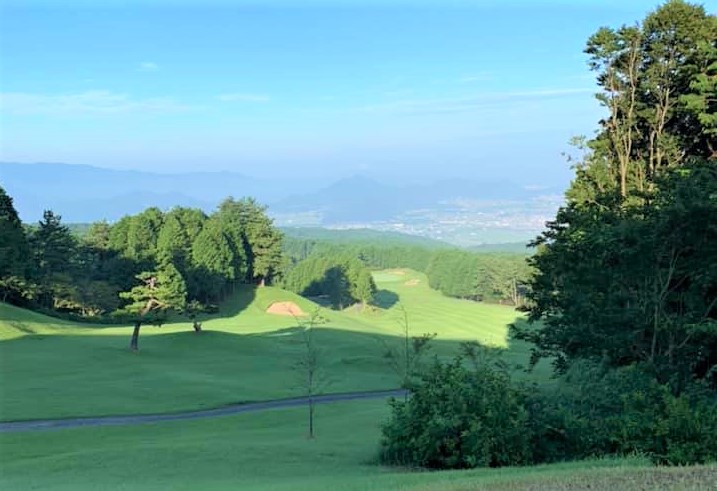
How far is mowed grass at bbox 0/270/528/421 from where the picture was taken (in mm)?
36906

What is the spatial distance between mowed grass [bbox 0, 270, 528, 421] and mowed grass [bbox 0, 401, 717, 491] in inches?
256

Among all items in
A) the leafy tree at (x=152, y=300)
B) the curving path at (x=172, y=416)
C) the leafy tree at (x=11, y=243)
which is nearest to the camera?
the curving path at (x=172, y=416)

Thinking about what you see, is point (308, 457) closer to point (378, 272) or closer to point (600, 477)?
point (600, 477)

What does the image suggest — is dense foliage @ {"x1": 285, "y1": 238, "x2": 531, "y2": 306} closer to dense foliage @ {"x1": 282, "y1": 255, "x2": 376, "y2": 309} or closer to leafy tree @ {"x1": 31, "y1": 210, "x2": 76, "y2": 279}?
dense foliage @ {"x1": 282, "y1": 255, "x2": 376, "y2": 309}

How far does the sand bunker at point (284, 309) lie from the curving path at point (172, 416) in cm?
5554

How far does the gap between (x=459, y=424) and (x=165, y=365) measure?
3891 centimetres

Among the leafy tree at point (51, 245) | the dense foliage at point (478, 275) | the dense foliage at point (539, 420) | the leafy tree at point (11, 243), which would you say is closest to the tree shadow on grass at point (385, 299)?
the dense foliage at point (478, 275)

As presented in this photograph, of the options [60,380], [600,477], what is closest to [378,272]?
[60,380]

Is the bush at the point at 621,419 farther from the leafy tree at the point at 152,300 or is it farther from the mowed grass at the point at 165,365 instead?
the leafy tree at the point at 152,300

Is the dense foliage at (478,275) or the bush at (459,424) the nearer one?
the bush at (459,424)

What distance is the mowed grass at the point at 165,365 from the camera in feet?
121

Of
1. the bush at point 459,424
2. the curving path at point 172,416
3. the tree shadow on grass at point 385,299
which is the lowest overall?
the curving path at point 172,416

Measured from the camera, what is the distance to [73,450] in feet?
79.7

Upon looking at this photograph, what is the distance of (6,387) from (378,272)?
535 feet
